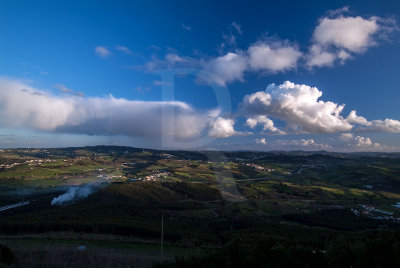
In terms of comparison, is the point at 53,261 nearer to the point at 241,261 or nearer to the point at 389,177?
the point at 241,261

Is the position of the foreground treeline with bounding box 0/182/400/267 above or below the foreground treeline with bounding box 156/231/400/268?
A: below

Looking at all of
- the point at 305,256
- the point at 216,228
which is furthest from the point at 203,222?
the point at 305,256

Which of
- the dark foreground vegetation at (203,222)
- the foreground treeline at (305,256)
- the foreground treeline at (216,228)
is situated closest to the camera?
the foreground treeline at (305,256)

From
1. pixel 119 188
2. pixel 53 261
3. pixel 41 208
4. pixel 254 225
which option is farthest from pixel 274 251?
pixel 119 188

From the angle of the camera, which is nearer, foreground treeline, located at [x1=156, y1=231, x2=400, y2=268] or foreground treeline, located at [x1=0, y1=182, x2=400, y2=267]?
foreground treeline, located at [x1=156, y1=231, x2=400, y2=268]

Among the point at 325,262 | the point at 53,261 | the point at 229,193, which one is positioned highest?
the point at 325,262

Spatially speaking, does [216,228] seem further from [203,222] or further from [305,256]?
[305,256]
